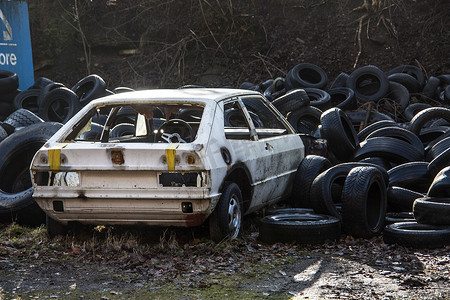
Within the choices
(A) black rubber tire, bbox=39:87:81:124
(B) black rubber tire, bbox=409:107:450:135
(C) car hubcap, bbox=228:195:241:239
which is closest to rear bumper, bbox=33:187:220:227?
(C) car hubcap, bbox=228:195:241:239

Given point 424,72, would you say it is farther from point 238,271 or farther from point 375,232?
point 238,271

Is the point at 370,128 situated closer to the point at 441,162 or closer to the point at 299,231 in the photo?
the point at 441,162

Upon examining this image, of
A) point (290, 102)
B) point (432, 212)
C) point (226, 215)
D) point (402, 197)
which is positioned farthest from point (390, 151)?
point (226, 215)

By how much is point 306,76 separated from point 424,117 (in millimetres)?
5322

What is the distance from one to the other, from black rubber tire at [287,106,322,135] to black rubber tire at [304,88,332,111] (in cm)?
77

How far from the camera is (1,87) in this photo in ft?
48.1

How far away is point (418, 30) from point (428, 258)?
15353mm

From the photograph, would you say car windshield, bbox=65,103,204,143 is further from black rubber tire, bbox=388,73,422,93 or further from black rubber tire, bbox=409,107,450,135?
black rubber tire, bbox=388,73,422,93

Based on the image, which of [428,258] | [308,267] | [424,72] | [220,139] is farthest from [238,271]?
[424,72]

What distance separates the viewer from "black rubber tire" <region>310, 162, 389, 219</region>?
24.1 feet

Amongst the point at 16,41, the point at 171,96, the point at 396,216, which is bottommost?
the point at 396,216

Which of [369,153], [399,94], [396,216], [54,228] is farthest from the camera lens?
[399,94]

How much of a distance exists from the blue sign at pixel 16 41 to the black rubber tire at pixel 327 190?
11.3m

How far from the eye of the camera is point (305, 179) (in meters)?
8.05
